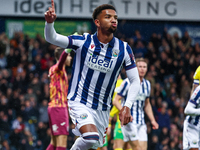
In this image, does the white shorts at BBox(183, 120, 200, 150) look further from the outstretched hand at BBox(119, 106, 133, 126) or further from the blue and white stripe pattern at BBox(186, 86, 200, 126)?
the outstretched hand at BBox(119, 106, 133, 126)

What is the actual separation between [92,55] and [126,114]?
31.9 inches

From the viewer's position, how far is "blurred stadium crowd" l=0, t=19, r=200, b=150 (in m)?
11.6

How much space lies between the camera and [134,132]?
22.3 ft

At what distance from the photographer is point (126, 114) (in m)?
4.48

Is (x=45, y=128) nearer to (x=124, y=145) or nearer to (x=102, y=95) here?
(x=124, y=145)

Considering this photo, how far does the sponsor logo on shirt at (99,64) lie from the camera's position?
15.0 ft

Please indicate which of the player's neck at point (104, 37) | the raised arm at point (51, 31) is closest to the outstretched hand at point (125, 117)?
the player's neck at point (104, 37)

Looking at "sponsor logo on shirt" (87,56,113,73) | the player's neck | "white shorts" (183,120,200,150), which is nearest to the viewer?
"sponsor logo on shirt" (87,56,113,73)

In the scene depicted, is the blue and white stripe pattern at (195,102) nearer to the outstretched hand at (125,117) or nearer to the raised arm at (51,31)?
the outstretched hand at (125,117)

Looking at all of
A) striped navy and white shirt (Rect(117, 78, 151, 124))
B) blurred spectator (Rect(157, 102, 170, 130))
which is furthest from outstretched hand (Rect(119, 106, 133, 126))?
blurred spectator (Rect(157, 102, 170, 130))

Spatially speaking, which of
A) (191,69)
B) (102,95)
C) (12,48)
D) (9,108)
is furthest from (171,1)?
(102,95)

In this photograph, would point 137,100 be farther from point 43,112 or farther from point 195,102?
point 43,112

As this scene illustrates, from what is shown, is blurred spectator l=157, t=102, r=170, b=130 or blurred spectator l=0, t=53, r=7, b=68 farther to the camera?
blurred spectator l=0, t=53, r=7, b=68

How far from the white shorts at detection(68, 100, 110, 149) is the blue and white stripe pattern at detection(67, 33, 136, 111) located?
0.21 feet
